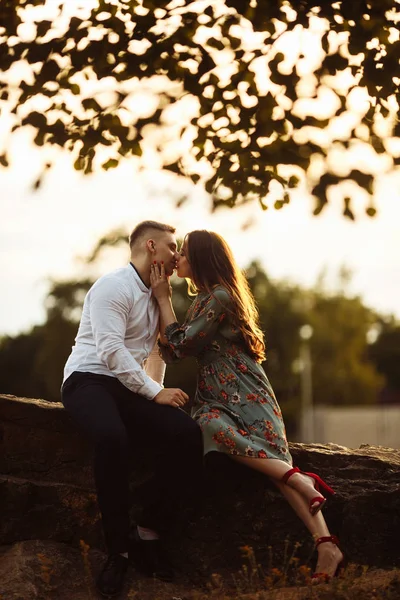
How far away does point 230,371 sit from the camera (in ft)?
21.8

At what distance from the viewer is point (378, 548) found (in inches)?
270

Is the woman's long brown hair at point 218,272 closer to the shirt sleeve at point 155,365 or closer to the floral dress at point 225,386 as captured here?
the floral dress at point 225,386

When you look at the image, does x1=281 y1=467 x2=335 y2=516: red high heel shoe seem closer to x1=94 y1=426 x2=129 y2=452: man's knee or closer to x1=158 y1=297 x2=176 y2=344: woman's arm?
x1=94 y1=426 x2=129 y2=452: man's knee

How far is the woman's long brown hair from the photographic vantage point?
6.78 m

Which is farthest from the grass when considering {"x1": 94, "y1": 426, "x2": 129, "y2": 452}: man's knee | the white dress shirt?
the white dress shirt

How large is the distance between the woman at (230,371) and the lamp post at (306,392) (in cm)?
4153

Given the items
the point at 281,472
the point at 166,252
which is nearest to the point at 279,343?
the point at 166,252

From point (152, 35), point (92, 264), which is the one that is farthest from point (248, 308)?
point (92, 264)

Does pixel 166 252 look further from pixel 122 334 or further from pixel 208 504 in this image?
pixel 208 504

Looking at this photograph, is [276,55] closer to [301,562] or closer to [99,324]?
[99,324]

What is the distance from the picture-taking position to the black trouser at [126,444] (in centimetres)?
607

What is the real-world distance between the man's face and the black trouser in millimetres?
1043

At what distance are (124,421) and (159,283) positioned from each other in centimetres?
110

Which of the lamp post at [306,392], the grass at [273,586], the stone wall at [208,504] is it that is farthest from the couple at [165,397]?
the lamp post at [306,392]
